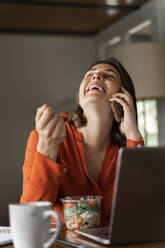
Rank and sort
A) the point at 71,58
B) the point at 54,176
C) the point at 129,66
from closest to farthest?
the point at 54,176 < the point at 129,66 < the point at 71,58

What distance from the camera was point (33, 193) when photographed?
3.96 feet

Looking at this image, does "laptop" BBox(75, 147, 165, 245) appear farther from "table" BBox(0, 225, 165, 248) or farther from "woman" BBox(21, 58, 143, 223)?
"woman" BBox(21, 58, 143, 223)

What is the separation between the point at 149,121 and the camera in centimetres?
390

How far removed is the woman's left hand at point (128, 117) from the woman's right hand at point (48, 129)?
521 mm

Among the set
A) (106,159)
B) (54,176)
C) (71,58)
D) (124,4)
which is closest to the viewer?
(54,176)

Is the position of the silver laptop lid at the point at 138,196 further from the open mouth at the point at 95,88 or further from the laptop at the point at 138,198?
the open mouth at the point at 95,88

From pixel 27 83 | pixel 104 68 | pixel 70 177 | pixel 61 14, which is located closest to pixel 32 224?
pixel 70 177

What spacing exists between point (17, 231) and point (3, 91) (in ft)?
13.0

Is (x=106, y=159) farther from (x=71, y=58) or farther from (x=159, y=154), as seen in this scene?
(x=71, y=58)

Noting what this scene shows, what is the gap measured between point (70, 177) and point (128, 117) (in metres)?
0.40

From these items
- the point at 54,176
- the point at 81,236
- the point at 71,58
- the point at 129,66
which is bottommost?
the point at 81,236

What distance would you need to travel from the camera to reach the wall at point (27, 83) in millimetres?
Answer: 4570

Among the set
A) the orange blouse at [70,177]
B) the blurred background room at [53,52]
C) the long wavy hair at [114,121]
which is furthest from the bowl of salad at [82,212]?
the blurred background room at [53,52]

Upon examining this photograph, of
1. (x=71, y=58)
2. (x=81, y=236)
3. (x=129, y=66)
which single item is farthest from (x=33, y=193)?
(x=71, y=58)
